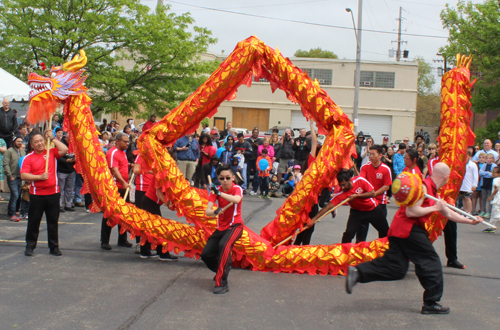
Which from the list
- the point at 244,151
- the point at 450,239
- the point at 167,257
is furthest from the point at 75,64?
the point at 244,151

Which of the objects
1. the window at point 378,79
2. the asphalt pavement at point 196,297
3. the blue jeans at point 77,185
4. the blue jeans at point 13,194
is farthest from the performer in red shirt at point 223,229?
the window at point 378,79

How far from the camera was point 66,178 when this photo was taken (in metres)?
9.72

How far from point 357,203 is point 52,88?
429 centimetres

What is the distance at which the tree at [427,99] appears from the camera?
5472 centimetres

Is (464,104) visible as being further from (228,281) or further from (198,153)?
(198,153)

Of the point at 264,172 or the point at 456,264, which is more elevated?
the point at 264,172

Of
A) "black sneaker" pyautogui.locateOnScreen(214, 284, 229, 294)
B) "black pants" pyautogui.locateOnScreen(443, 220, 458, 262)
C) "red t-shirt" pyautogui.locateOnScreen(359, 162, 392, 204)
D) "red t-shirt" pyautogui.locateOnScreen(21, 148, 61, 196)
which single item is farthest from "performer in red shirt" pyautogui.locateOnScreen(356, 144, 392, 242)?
"red t-shirt" pyautogui.locateOnScreen(21, 148, 61, 196)

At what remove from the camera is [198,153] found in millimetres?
12742

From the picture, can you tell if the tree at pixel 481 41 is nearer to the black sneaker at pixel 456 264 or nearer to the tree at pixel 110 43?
the tree at pixel 110 43

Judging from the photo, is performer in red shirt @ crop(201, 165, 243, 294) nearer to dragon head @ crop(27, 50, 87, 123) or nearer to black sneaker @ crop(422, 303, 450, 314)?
black sneaker @ crop(422, 303, 450, 314)

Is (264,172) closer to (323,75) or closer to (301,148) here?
(301,148)

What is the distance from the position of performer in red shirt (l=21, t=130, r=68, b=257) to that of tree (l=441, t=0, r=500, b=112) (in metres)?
16.3

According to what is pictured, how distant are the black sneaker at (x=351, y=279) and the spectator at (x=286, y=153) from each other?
9174 mm

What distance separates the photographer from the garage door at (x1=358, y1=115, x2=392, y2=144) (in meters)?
32.1
